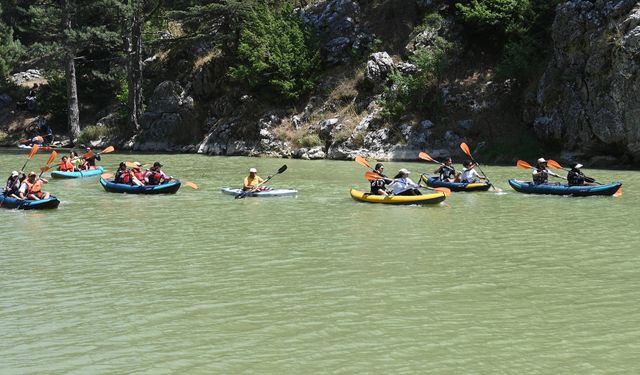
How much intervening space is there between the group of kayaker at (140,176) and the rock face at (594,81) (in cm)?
1549

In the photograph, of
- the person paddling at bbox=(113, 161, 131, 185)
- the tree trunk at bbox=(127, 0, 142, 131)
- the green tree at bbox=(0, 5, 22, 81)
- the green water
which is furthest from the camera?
the green tree at bbox=(0, 5, 22, 81)

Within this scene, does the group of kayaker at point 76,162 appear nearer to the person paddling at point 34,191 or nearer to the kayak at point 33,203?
the person paddling at point 34,191

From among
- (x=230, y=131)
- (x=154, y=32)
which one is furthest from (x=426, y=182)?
(x=154, y=32)

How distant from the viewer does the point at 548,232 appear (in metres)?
13.9

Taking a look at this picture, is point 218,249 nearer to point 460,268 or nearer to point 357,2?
point 460,268

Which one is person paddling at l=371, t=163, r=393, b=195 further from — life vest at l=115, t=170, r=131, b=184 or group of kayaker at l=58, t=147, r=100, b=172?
group of kayaker at l=58, t=147, r=100, b=172

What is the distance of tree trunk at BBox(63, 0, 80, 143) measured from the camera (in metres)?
37.6

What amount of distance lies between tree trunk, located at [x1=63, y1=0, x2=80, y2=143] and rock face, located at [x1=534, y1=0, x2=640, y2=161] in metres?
24.0

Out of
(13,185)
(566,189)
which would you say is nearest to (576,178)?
(566,189)

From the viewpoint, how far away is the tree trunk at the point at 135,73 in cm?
3869

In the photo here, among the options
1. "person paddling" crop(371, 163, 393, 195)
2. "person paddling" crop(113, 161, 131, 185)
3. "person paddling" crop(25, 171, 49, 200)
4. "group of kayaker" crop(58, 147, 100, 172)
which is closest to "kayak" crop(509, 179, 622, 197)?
"person paddling" crop(371, 163, 393, 195)

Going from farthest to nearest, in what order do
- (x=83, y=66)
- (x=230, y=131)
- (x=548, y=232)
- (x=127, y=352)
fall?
(x=83, y=66), (x=230, y=131), (x=548, y=232), (x=127, y=352)

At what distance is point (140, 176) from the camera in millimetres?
Answer: 20844

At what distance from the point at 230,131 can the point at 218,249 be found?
24544 millimetres
